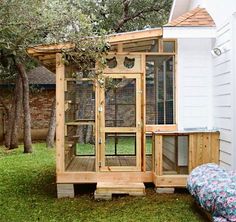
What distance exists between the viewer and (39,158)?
12898 millimetres

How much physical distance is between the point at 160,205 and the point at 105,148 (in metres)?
1.65

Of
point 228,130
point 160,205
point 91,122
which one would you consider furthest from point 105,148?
point 228,130

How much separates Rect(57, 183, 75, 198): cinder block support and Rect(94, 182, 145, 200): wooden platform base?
531 millimetres

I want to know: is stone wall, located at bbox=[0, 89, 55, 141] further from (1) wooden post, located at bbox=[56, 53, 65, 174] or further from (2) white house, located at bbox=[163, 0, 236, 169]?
(2) white house, located at bbox=[163, 0, 236, 169]

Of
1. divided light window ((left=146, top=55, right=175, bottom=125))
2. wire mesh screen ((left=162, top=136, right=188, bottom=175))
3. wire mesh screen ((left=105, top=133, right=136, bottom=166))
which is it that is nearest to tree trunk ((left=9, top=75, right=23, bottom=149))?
wire mesh screen ((left=105, top=133, right=136, bottom=166))

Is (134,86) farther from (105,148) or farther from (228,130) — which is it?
(228,130)

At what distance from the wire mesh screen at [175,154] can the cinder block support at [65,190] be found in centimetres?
173

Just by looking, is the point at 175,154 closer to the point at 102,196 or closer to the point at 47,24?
the point at 102,196

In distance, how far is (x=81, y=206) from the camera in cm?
691

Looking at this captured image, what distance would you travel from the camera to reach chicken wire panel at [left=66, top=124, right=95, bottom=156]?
7.94 m

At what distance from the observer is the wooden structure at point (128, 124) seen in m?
7.62

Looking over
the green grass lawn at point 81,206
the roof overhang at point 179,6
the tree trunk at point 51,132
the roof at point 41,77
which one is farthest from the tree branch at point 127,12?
the green grass lawn at point 81,206

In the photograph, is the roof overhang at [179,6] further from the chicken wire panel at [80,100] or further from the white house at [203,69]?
the chicken wire panel at [80,100]

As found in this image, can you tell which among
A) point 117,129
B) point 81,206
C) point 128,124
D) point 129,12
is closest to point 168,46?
point 128,124
